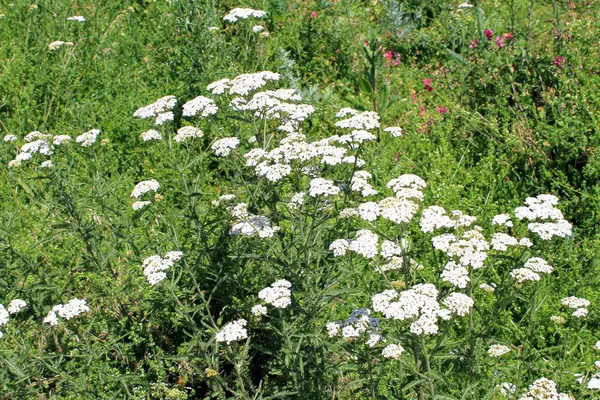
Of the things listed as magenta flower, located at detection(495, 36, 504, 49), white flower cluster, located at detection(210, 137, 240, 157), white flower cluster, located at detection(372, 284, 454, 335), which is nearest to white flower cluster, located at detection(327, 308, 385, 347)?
white flower cluster, located at detection(372, 284, 454, 335)

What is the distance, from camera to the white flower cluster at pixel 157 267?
113 inches

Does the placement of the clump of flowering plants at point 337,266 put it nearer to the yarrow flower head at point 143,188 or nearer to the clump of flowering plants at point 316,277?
the clump of flowering plants at point 316,277

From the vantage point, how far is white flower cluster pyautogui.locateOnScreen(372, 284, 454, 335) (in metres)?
2.29

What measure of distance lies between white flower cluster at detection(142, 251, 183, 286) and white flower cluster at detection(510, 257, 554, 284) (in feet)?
4.91

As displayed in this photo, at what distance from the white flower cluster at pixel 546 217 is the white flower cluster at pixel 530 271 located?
110 millimetres

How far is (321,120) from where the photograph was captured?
5805 millimetres

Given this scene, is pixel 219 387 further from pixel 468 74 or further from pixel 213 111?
pixel 468 74

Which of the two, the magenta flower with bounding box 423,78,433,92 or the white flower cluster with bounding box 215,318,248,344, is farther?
the magenta flower with bounding box 423,78,433,92

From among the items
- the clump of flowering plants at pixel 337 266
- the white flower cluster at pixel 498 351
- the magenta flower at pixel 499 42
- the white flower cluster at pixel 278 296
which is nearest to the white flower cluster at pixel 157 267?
the clump of flowering plants at pixel 337 266

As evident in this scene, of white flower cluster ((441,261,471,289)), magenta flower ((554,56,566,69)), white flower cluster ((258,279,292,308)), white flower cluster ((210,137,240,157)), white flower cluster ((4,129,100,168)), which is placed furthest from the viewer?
magenta flower ((554,56,566,69))

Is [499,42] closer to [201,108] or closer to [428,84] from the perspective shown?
[428,84]

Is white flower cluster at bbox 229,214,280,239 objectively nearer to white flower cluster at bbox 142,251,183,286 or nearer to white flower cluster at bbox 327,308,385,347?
white flower cluster at bbox 142,251,183,286

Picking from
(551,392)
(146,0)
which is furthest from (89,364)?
(146,0)

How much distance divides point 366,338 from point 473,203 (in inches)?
85.3
